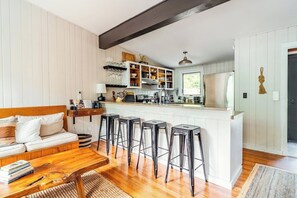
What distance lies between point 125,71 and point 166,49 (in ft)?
4.28

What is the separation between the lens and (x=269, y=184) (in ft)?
6.75

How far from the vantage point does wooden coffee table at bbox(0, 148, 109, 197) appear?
Result: 141 cm

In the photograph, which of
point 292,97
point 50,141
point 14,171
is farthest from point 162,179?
point 292,97

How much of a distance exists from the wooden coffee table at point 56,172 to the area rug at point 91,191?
23 centimetres

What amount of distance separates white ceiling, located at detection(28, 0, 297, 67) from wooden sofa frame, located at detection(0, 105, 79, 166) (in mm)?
1976

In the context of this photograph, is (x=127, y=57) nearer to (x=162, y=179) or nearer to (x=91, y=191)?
(x=162, y=179)

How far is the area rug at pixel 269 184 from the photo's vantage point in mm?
1861

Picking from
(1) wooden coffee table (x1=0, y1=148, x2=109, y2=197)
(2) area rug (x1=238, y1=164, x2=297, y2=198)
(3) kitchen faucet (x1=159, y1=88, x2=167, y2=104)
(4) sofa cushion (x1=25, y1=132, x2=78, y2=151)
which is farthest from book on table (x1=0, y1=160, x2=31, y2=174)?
(3) kitchen faucet (x1=159, y1=88, x2=167, y2=104)

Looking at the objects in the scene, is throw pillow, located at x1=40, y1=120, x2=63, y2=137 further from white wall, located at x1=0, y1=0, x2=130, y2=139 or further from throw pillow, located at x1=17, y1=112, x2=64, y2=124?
white wall, located at x1=0, y1=0, x2=130, y2=139

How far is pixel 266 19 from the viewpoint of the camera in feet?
8.93

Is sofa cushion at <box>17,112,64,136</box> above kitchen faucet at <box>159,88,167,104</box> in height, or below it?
below

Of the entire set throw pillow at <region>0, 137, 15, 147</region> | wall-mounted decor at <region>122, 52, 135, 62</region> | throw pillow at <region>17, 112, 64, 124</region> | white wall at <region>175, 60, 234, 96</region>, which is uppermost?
wall-mounted decor at <region>122, 52, 135, 62</region>

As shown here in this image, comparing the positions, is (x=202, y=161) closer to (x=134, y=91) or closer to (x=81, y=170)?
(x=81, y=170)

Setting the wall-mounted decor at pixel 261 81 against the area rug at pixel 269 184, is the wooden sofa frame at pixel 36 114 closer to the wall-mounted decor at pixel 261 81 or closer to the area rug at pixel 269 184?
the area rug at pixel 269 184
